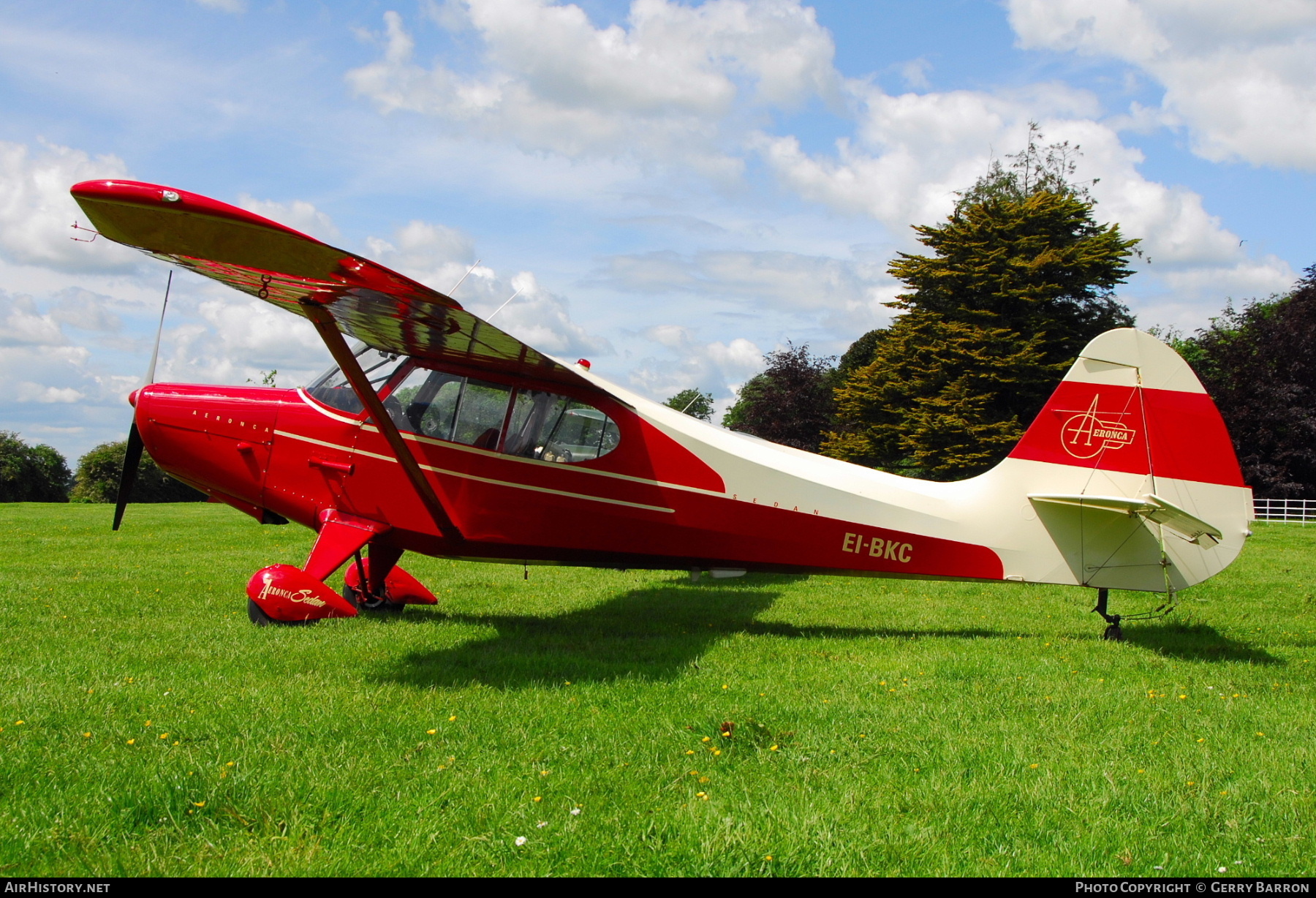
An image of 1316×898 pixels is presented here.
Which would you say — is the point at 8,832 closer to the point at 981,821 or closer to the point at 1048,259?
the point at 981,821

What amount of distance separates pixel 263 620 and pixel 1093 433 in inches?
299

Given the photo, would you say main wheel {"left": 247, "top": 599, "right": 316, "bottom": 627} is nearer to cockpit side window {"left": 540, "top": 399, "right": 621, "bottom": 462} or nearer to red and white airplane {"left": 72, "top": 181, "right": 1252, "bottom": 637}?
red and white airplane {"left": 72, "top": 181, "right": 1252, "bottom": 637}

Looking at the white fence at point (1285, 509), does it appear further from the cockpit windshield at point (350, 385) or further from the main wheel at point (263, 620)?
the main wheel at point (263, 620)

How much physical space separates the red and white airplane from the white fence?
30242 mm

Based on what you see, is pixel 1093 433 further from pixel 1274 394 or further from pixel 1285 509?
pixel 1274 394

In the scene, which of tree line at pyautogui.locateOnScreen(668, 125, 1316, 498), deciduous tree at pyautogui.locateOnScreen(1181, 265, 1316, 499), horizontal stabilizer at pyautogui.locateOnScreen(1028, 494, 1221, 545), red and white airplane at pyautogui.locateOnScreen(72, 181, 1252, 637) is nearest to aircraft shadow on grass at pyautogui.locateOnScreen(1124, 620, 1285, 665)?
red and white airplane at pyautogui.locateOnScreen(72, 181, 1252, 637)

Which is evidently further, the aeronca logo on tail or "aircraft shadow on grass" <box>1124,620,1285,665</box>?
the aeronca logo on tail

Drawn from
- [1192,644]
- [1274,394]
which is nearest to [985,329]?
[1274,394]

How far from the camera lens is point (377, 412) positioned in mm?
6781

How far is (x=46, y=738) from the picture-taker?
436 centimetres

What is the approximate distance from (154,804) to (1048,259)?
117ft

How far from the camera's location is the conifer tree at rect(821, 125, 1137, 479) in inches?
1313

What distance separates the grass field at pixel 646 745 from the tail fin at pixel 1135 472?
812mm

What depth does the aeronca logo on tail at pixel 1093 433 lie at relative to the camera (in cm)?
722
